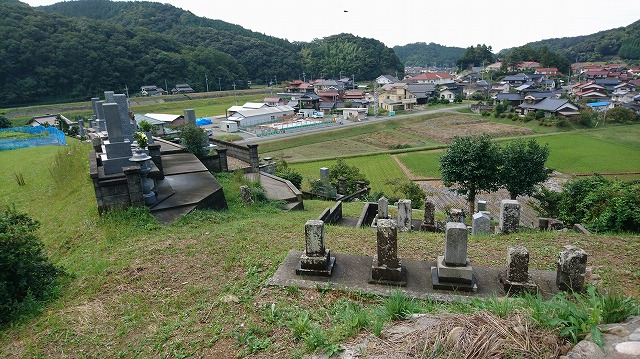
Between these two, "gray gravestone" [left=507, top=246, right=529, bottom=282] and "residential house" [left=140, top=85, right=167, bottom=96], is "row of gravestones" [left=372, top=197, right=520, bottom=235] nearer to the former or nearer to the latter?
"gray gravestone" [left=507, top=246, right=529, bottom=282]

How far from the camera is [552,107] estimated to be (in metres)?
55.3

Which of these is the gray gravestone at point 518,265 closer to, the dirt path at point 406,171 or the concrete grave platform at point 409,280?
the concrete grave platform at point 409,280

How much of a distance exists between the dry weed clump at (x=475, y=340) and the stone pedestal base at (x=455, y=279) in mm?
2311

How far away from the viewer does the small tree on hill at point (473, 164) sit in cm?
1966

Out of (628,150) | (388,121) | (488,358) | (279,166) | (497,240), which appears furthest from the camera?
(388,121)

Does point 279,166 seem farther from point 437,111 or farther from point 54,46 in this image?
point 54,46

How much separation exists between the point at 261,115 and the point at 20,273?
56816 millimetres

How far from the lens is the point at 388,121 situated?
60.7 meters

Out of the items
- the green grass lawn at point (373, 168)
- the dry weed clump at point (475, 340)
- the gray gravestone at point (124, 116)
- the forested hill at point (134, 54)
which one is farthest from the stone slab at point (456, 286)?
the forested hill at point (134, 54)

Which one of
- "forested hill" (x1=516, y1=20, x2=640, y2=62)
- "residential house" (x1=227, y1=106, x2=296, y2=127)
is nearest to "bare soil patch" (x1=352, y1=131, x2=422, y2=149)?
"residential house" (x1=227, y1=106, x2=296, y2=127)

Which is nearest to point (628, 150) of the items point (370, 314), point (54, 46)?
point (370, 314)

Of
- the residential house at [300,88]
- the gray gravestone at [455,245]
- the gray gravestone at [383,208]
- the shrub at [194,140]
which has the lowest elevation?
the gray gravestone at [383,208]

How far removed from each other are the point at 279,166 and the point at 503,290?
18.6 metres

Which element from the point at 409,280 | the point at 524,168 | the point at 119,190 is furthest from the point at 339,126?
the point at 409,280
